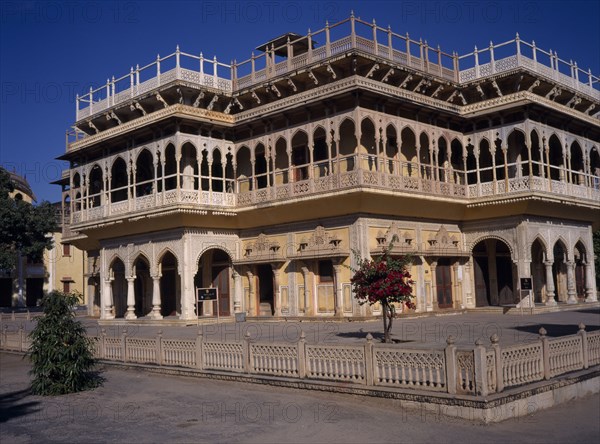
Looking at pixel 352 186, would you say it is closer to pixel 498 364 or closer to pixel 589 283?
pixel 498 364

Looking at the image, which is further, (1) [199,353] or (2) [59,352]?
(1) [199,353]

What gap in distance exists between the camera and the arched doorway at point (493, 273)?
2816 cm

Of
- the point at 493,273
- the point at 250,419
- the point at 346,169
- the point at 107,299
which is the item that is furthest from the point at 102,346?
the point at 493,273

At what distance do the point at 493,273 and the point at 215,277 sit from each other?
40.3 feet

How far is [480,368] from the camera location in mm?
9047

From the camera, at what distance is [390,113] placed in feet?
80.3

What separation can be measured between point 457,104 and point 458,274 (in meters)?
7.45

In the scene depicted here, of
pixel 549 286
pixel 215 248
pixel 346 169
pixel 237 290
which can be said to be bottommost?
pixel 549 286

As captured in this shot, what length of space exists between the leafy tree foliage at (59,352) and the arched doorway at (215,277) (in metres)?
14.4

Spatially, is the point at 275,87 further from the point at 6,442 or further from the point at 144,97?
the point at 6,442

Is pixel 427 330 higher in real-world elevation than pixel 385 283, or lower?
lower

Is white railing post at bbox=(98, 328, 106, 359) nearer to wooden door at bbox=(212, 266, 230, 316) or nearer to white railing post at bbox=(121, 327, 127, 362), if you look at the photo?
white railing post at bbox=(121, 327, 127, 362)

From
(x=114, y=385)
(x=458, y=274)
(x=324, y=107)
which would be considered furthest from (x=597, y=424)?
(x=458, y=274)

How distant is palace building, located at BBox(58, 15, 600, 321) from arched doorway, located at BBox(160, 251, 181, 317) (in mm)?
106
